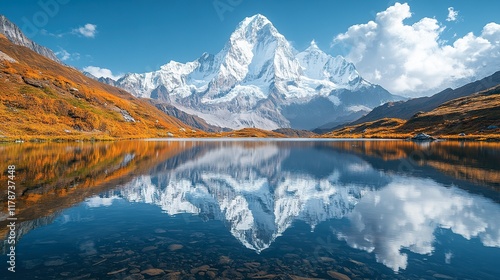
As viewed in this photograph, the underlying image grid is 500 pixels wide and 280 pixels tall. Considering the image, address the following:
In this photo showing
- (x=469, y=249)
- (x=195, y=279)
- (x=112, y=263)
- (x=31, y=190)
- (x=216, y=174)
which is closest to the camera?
(x=195, y=279)

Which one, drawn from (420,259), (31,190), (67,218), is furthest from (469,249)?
(31,190)

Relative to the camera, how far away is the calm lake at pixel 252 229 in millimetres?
16453

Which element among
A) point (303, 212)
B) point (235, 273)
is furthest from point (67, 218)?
point (303, 212)

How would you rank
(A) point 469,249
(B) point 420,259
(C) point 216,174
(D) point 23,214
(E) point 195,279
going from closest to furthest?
1. (E) point 195,279
2. (B) point 420,259
3. (A) point 469,249
4. (D) point 23,214
5. (C) point 216,174

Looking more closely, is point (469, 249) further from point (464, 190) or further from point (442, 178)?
point (442, 178)

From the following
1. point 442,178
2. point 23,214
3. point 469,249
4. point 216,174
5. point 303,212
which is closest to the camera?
point 469,249

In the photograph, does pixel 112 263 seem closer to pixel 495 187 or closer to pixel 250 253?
pixel 250 253

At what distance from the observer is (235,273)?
15.9m

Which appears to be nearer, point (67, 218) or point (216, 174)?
point (67, 218)

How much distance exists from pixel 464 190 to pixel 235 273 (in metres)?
32.5

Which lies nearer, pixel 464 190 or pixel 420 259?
pixel 420 259

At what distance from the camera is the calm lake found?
16453mm

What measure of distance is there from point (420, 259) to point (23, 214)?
2815 cm

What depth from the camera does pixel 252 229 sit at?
24.6m
